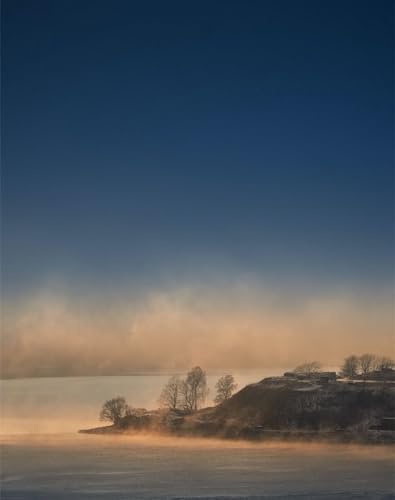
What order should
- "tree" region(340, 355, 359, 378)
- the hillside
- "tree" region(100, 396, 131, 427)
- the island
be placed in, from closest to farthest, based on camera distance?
the island, the hillside, "tree" region(100, 396, 131, 427), "tree" region(340, 355, 359, 378)

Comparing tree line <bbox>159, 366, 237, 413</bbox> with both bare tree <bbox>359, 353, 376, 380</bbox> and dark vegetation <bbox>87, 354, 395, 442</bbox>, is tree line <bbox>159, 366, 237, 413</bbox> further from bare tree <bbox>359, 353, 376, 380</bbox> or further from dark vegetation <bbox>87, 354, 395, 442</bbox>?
bare tree <bbox>359, 353, 376, 380</bbox>

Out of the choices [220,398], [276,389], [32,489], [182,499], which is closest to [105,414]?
[220,398]

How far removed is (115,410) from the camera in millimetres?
106688

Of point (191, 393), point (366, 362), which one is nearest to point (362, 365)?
point (366, 362)

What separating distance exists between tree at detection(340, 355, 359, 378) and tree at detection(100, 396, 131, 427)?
165 ft

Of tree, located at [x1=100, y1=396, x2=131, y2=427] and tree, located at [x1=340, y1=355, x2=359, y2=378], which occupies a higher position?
tree, located at [x1=340, y1=355, x2=359, y2=378]

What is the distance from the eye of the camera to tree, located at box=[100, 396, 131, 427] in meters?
106

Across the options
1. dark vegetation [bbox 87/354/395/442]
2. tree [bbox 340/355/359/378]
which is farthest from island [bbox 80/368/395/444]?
tree [bbox 340/355/359/378]

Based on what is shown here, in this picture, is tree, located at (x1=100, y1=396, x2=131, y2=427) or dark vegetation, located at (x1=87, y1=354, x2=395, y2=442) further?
tree, located at (x1=100, y1=396, x2=131, y2=427)

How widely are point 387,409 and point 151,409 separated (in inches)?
1658

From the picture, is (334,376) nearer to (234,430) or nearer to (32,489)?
(234,430)

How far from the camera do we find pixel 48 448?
257ft

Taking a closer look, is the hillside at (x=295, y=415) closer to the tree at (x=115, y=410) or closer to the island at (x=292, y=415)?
the island at (x=292, y=415)

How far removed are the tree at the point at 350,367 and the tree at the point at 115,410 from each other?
5022 cm
